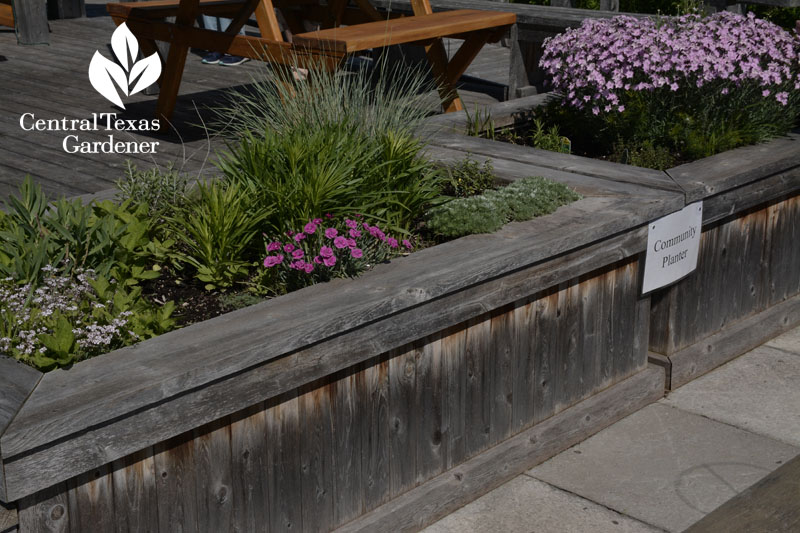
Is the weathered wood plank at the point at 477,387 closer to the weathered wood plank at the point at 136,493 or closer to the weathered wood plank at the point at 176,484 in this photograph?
the weathered wood plank at the point at 176,484

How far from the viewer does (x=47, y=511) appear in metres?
2.70

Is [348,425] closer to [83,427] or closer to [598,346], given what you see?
[83,427]

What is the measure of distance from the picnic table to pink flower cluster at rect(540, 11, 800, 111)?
130 cm

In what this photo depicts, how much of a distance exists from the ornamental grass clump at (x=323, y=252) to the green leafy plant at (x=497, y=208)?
32 centimetres

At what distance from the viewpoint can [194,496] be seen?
3061mm

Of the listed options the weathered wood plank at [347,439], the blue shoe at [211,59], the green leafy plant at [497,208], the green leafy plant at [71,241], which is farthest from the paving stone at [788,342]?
the blue shoe at [211,59]

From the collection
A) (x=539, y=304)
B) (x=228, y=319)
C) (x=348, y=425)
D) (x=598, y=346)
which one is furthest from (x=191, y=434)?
(x=598, y=346)

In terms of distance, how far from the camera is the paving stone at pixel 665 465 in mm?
3900

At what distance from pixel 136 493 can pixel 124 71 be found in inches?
277

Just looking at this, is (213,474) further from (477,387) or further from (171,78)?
(171,78)

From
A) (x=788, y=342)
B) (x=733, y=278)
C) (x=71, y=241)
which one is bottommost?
(x=788, y=342)

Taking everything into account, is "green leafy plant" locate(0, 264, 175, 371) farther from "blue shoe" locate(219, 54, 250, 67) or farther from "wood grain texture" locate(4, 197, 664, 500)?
"blue shoe" locate(219, 54, 250, 67)

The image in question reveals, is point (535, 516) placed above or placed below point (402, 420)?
below

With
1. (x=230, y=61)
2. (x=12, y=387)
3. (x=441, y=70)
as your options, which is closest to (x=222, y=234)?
(x=12, y=387)
